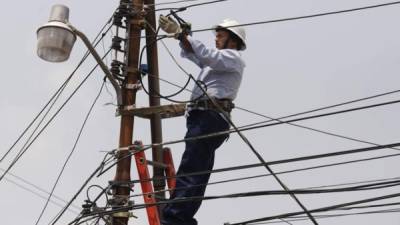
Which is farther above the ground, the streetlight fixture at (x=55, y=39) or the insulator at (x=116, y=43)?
the insulator at (x=116, y=43)

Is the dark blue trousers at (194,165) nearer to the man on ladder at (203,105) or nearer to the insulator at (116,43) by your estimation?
the man on ladder at (203,105)

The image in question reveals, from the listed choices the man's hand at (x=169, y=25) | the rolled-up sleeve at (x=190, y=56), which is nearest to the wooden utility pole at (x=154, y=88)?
the man's hand at (x=169, y=25)

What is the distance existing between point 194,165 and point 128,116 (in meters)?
1.54

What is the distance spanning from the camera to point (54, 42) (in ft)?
29.9

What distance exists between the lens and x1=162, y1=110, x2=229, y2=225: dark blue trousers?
8297 mm

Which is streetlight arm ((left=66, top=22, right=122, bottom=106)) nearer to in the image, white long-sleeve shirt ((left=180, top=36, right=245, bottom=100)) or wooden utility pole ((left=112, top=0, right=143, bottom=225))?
wooden utility pole ((left=112, top=0, right=143, bottom=225))

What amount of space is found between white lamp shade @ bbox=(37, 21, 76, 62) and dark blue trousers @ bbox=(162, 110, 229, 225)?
61.3 inches

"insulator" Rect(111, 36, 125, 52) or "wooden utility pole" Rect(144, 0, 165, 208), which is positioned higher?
"insulator" Rect(111, 36, 125, 52)

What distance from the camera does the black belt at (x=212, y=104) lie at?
27.5 ft

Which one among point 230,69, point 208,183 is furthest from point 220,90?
point 208,183

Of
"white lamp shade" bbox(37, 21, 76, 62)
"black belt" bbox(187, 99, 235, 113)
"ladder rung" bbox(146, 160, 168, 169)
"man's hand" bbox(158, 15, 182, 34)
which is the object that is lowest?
"black belt" bbox(187, 99, 235, 113)

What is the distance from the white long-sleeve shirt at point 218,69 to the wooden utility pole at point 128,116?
122cm

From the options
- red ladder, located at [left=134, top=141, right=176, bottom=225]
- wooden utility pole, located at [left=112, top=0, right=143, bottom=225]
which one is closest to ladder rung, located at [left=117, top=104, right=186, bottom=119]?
wooden utility pole, located at [left=112, top=0, right=143, bottom=225]

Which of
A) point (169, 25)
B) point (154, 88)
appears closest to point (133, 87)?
point (154, 88)
